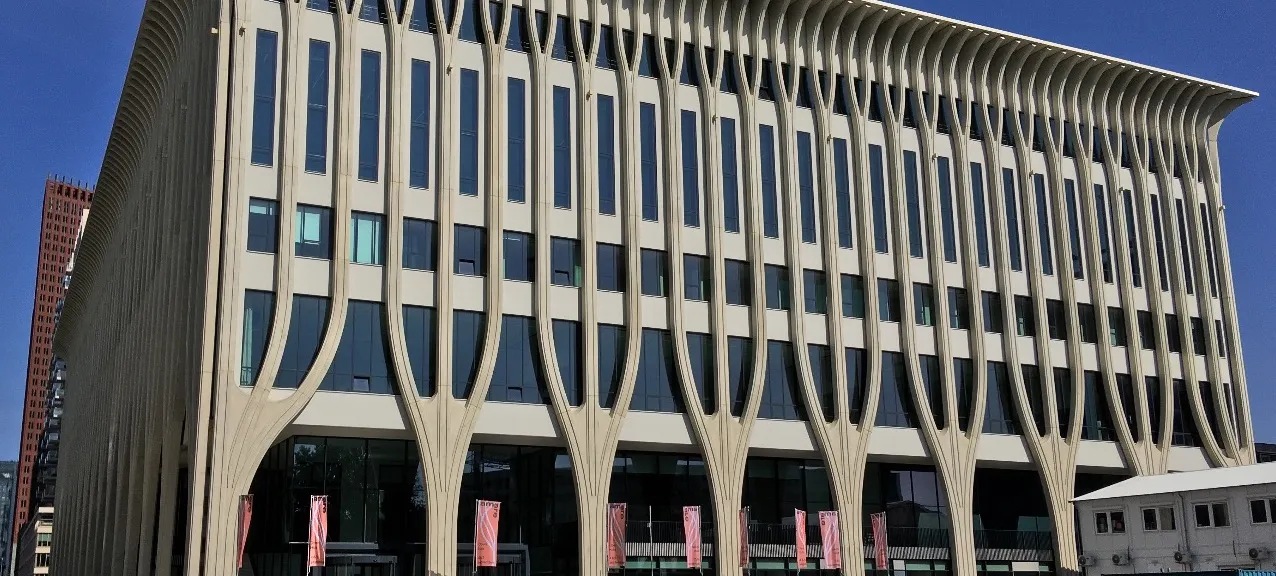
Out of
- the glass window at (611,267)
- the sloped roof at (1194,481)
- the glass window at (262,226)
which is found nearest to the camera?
the glass window at (262,226)

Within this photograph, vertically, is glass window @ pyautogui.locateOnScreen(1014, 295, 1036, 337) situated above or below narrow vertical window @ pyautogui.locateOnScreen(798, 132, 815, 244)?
below

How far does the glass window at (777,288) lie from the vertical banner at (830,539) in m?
8.78

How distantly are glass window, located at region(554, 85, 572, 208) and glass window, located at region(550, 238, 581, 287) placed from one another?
4.93ft

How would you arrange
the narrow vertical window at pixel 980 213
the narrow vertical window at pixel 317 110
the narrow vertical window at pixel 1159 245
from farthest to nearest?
1. the narrow vertical window at pixel 1159 245
2. the narrow vertical window at pixel 980 213
3. the narrow vertical window at pixel 317 110

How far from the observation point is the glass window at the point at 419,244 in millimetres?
43031

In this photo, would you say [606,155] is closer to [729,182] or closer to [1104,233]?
[729,182]

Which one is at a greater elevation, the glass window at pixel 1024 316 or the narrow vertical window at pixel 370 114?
the narrow vertical window at pixel 370 114

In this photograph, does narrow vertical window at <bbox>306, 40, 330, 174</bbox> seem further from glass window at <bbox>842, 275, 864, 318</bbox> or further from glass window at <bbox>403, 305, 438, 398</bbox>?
glass window at <bbox>842, 275, 864, 318</bbox>

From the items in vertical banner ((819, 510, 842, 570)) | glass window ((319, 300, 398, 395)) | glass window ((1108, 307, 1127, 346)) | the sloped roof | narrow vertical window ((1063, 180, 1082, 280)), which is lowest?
vertical banner ((819, 510, 842, 570))

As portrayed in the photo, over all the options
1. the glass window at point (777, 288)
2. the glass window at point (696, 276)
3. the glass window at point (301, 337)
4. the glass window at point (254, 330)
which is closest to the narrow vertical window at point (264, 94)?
the glass window at point (254, 330)

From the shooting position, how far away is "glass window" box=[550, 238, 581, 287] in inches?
1789

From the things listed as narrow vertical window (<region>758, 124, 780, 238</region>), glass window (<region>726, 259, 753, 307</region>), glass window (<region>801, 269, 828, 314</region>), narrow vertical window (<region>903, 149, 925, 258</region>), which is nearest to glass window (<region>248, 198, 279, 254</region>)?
glass window (<region>726, 259, 753, 307</region>)

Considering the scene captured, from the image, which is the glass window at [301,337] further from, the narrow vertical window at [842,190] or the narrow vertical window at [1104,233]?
the narrow vertical window at [1104,233]

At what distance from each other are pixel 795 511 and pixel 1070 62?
88.5 feet
